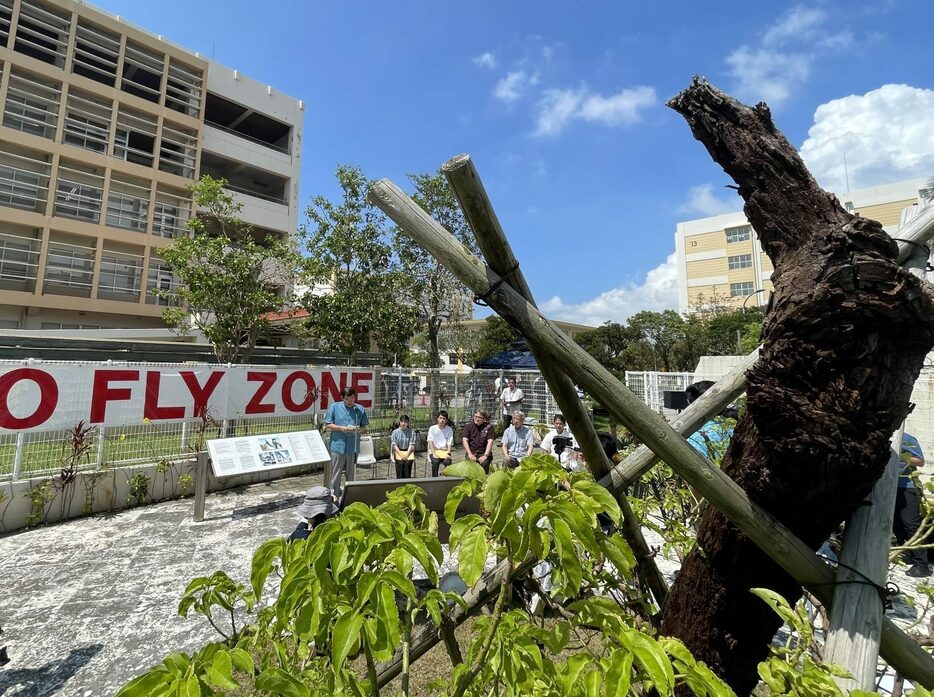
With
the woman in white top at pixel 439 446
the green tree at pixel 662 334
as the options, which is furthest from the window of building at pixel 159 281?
the green tree at pixel 662 334

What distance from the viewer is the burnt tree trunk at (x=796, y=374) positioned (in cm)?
99

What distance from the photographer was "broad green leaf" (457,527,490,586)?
88 centimetres

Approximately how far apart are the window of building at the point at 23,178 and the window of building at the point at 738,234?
49.4 metres

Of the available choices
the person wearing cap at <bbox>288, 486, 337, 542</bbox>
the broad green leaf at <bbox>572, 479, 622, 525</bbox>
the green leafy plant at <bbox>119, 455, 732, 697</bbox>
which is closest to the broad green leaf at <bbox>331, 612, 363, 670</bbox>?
the green leafy plant at <bbox>119, 455, 732, 697</bbox>

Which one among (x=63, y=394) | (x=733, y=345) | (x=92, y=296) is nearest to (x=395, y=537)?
(x=63, y=394)

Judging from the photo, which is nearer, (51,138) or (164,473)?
(164,473)

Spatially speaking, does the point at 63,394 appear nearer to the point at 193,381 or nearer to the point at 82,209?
the point at 193,381

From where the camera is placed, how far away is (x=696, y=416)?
4.76 feet

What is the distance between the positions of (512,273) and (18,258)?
22.4 metres

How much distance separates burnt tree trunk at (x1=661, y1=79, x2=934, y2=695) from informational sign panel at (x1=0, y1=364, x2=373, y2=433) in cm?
733

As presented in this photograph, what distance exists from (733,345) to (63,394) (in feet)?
96.7

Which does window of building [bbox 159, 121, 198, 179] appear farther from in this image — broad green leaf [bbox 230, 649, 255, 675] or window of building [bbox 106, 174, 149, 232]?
broad green leaf [bbox 230, 649, 255, 675]

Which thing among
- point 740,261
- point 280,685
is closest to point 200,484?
point 280,685

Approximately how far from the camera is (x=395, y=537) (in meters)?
0.92
